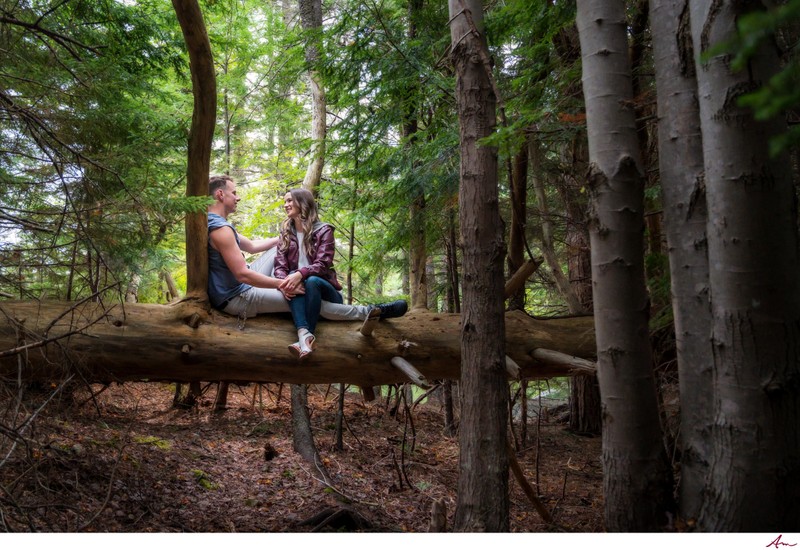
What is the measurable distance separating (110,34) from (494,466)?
19.8 feet

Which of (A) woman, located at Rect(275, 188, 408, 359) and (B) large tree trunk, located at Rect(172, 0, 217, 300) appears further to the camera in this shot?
(A) woman, located at Rect(275, 188, 408, 359)

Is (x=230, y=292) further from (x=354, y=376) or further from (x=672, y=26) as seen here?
(x=672, y=26)

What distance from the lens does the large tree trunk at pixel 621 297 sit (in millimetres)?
3156

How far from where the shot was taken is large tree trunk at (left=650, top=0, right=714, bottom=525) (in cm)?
304

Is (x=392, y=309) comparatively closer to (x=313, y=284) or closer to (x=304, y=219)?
(x=313, y=284)

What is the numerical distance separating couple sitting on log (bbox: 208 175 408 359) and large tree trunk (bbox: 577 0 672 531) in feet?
7.79

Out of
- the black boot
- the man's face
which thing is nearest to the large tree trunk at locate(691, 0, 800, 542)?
the black boot

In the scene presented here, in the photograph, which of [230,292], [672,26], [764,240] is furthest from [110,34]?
[764,240]

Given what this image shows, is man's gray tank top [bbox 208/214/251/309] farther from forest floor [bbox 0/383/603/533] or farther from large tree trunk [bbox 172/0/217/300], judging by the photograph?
forest floor [bbox 0/383/603/533]

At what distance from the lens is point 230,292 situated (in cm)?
538

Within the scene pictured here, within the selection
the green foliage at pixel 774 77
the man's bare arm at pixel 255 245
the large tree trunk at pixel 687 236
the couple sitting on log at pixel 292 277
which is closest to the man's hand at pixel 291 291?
the couple sitting on log at pixel 292 277

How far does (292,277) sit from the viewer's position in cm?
514

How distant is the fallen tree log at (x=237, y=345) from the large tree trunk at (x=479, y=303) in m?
1.49

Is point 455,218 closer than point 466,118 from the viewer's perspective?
No
